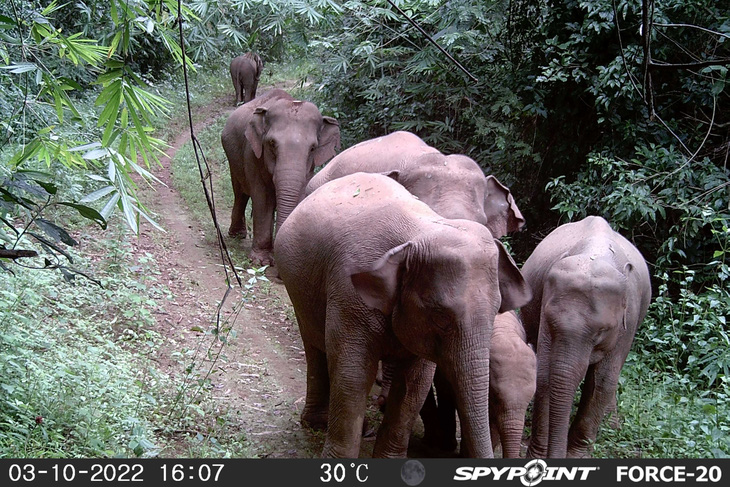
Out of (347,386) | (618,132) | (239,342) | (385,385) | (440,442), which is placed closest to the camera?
(347,386)

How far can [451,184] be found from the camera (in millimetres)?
7043

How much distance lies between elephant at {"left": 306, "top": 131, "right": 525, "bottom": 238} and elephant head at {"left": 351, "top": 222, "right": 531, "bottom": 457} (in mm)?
1807

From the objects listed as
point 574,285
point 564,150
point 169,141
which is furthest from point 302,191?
point 169,141

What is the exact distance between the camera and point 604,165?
30.9ft

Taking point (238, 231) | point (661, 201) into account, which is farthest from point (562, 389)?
point (238, 231)

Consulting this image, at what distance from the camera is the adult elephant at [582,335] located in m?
6.21

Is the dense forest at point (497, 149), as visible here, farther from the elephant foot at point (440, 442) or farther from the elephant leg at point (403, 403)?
the elephant leg at point (403, 403)

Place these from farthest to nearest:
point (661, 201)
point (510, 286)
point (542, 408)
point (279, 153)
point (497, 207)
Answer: point (279, 153)
point (661, 201)
point (497, 207)
point (542, 408)
point (510, 286)

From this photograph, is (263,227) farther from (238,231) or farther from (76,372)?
(76,372)

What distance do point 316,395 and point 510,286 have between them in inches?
95.5

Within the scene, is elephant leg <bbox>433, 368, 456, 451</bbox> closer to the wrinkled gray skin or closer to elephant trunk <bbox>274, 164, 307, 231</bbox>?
the wrinkled gray skin

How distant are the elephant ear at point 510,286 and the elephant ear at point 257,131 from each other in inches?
298

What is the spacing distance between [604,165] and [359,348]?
5.30m

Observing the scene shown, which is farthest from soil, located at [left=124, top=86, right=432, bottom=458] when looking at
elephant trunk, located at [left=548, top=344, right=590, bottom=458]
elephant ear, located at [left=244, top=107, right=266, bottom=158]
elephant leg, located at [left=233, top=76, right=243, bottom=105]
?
elephant leg, located at [left=233, top=76, right=243, bottom=105]
